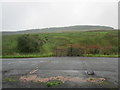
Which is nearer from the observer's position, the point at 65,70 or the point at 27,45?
the point at 65,70

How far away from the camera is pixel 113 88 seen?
15.4 feet

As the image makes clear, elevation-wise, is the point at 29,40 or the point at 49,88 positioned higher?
the point at 29,40

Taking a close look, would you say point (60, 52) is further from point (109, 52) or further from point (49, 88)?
point (49, 88)

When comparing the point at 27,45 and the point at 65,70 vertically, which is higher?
the point at 27,45

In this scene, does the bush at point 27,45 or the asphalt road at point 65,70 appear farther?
the bush at point 27,45

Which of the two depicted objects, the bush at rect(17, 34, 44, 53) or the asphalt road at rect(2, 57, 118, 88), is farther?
the bush at rect(17, 34, 44, 53)

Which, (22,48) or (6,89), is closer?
(6,89)

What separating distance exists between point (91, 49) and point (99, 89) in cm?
1854

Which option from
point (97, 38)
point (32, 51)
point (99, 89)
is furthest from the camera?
point (97, 38)

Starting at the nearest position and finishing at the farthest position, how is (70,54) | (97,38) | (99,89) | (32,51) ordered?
(99,89) → (70,54) → (32,51) → (97,38)

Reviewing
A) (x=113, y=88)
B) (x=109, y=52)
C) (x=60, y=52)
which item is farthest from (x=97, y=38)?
(x=113, y=88)

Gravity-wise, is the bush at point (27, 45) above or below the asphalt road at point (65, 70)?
above

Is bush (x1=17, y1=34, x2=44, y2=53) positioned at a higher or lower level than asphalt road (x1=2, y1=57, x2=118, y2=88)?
higher

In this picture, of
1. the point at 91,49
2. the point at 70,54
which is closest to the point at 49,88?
the point at 70,54
